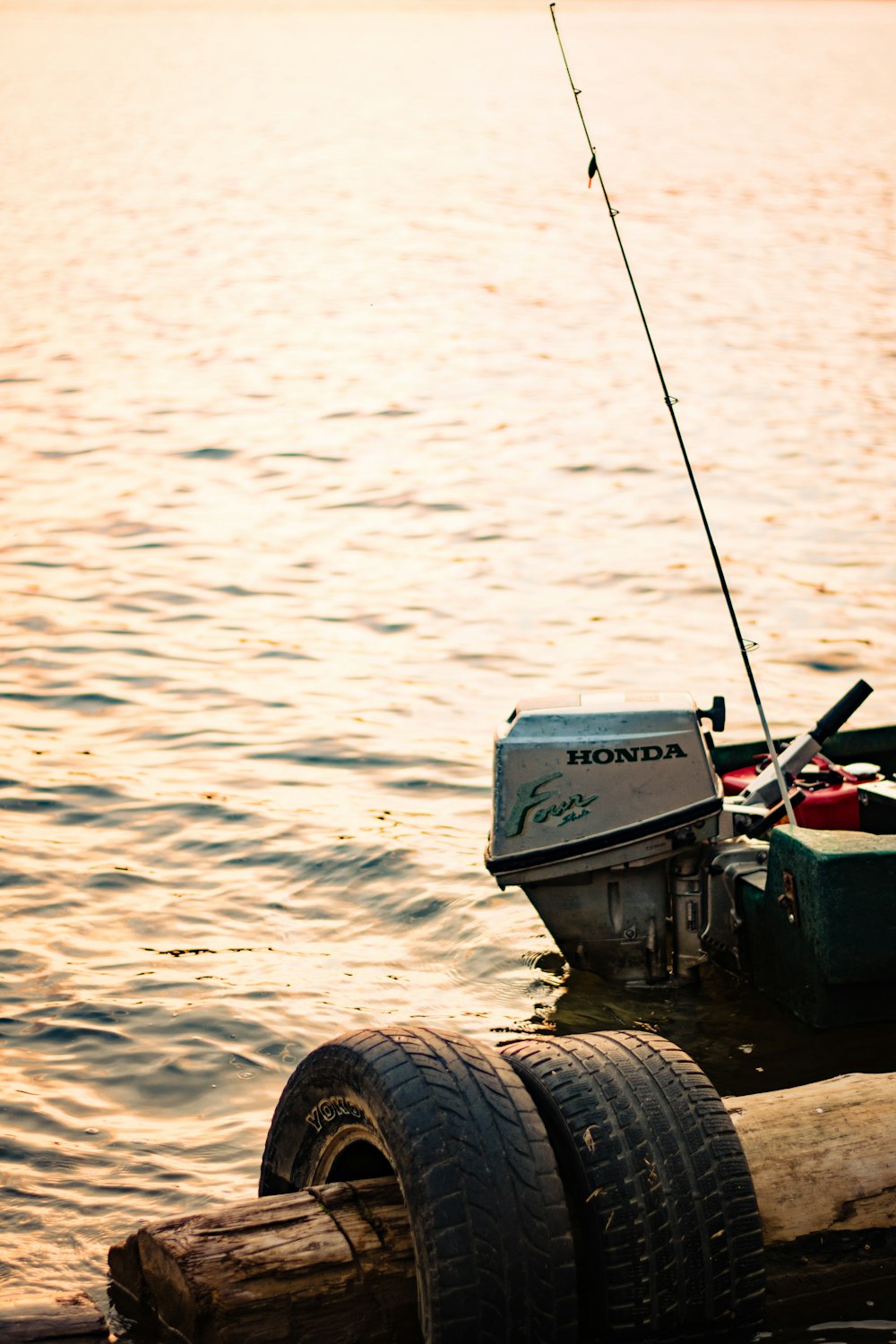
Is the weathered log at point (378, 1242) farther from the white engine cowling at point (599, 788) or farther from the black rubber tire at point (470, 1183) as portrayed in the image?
the white engine cowling at point (599, 788)

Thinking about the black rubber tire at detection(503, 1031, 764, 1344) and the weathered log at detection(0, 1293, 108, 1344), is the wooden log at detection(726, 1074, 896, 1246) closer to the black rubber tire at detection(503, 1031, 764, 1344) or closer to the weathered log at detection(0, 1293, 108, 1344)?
the black rubber tire at detection(503, 1031, 764, 1344)

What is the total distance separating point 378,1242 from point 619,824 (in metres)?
2.11

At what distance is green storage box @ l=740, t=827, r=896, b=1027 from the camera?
4.92 metres

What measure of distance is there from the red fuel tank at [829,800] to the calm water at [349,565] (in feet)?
2.32

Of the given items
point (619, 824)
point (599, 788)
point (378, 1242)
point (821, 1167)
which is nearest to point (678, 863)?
point (619, 824)

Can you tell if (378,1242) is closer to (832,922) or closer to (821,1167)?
(821,1167)

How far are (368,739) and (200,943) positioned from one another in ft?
7.93

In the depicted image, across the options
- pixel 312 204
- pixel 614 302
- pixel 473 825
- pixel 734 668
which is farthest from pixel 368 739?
pixel 312 204

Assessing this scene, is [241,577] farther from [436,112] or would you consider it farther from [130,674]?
[436,112]

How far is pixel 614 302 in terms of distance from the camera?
22.3 meters

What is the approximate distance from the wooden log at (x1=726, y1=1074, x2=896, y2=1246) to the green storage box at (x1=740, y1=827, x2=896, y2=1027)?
121cm

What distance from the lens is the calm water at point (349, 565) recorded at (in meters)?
5.70

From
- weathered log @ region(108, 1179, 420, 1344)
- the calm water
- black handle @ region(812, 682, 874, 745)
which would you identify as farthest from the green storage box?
weathered log @ region(108, 1179, 420, 1344)

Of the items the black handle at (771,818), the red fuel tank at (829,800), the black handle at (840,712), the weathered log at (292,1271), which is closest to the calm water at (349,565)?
the black handle at (771,818)
